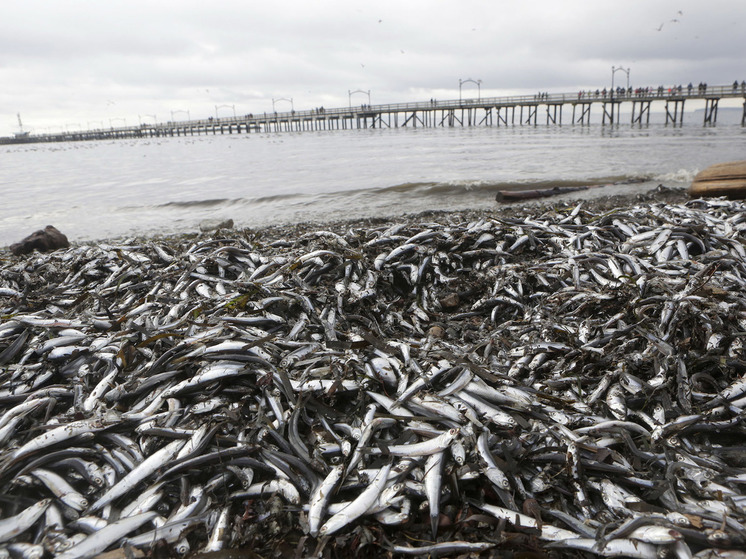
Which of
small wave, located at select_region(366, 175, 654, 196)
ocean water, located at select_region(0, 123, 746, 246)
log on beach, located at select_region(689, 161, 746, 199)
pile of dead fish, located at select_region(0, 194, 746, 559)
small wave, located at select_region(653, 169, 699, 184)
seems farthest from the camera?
small wave, located at select_region(366, 175, 654, 196)

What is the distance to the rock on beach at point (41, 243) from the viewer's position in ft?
22.5

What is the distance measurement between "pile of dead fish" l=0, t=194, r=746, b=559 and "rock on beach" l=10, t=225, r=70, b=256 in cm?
349

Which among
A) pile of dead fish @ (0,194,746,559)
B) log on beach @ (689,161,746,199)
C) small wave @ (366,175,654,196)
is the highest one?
log on beach @ (689,161,746,199)

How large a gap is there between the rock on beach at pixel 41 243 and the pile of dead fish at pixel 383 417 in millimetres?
3488

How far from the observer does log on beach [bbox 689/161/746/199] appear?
25.4 ft

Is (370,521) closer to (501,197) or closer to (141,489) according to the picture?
(141,489)

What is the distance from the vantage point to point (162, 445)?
2252 mm

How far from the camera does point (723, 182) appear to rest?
799cm

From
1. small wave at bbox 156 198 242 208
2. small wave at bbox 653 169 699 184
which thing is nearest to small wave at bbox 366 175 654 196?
small wave at bbox 653 169 699 184

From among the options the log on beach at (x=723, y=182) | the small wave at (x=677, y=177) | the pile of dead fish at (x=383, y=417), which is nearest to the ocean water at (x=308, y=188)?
the small wave at (x=677, y=177)

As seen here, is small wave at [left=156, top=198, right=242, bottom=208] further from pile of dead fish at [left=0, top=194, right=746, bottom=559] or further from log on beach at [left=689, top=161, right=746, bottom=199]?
log on beach at [left=689, top=161, right=746, bottom=199]

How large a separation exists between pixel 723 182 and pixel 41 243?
1145 centimetres

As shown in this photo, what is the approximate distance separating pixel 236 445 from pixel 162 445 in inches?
15.3

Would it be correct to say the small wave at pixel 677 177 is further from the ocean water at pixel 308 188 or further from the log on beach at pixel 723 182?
the log on beach at pixel 723 182
